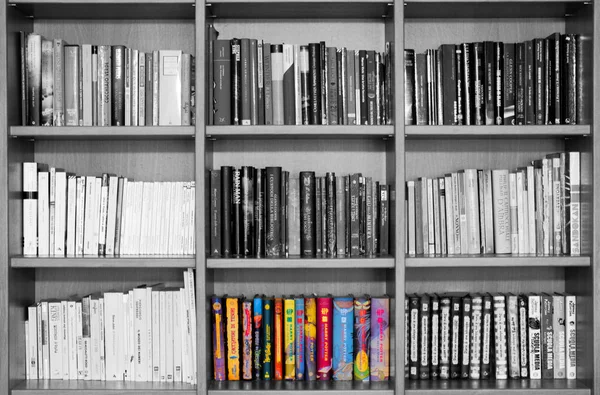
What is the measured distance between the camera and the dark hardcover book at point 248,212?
2240mm

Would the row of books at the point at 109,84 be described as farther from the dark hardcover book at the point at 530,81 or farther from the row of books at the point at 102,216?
the dark hardcover book at the point at 530,81

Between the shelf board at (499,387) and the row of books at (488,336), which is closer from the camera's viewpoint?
the shelf board at (499,387)

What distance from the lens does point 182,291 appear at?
224 cm

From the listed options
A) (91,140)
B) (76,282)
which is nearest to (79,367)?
(76,282)

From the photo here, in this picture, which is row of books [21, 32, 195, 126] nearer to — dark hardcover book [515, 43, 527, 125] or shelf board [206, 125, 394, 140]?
shelf board [206, 125, 394, 140]

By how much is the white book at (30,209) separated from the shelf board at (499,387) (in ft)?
4.36

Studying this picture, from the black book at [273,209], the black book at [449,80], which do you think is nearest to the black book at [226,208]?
the black book at [273,209]

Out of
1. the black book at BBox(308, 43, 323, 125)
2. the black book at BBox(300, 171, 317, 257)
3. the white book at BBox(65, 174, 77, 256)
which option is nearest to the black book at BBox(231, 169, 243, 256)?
the black book at BBox(300, 171, 317, 257)

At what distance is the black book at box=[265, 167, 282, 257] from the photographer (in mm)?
2238

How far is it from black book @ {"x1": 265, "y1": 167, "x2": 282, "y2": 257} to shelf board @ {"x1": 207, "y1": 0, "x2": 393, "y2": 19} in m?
0.55

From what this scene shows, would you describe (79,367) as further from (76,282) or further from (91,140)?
(91,140)

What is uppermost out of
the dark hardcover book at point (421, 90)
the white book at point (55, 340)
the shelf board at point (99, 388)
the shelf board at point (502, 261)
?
the dark hardcover book at point (421, 90)

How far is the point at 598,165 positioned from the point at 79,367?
1.84 metres

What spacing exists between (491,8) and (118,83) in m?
1.30
